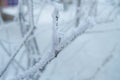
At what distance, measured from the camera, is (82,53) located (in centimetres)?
285

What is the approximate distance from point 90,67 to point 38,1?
2.69 ft

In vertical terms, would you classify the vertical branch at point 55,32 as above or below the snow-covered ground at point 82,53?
above

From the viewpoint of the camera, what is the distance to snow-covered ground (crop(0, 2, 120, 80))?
236 centimetres

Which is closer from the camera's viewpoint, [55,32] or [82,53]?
[55,32]

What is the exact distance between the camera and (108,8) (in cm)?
429

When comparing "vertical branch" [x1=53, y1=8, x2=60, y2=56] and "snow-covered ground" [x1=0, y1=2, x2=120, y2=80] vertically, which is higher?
"vertical branch" [x1=53, y1=8, x2=60, y2=56]

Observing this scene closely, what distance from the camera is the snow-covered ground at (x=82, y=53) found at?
7.74ft

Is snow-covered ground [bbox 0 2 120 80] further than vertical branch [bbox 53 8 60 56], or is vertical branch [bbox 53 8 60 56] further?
snow-covered ground [bbox 0 2 120 80]

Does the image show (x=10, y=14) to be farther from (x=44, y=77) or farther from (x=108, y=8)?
(x=44, y=77)

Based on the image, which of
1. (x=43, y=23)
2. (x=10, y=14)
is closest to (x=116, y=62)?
(x=43, y=23)

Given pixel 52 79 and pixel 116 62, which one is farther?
pixel 116 62

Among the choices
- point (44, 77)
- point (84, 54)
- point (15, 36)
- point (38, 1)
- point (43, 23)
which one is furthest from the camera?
point (43, 23)

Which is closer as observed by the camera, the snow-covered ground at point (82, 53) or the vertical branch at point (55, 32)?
the vertical branch at point (55, 32)

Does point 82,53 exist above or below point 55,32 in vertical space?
below
